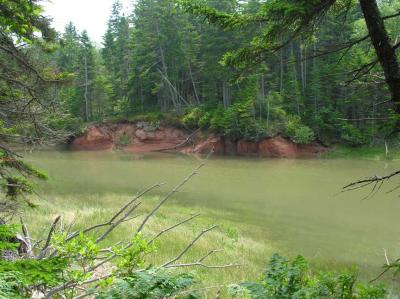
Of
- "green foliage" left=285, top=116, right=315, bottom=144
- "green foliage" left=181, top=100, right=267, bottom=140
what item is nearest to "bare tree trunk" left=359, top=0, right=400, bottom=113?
"green foliage" left=181, top=100, right=267, bottom=140

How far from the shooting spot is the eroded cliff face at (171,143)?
41906mm

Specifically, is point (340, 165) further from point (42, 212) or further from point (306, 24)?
point (306, 24)

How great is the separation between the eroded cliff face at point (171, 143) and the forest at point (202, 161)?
17 cm

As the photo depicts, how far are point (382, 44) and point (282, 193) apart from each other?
18.9 metres

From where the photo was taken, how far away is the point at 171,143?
47.6 metres

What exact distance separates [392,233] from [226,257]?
6.96 meters

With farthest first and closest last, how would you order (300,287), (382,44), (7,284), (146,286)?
1. (382,44)
2. (300,287)
3. (146,286)
4. (7,284)

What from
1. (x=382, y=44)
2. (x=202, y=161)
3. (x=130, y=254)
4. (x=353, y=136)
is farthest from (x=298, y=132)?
(x=130, y=254)

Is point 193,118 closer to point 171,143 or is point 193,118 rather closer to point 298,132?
point 171,143

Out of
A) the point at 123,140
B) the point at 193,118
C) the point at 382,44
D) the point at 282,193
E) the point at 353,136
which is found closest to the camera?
the point at 382,44

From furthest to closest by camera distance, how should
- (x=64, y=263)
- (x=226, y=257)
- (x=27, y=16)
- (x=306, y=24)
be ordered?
(x=226, y=257) → (x=27, y=16) → (x=306, y=24) → (x=64, y=263)

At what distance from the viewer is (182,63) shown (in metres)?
50.3

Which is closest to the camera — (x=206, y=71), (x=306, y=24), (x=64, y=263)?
(x=64, y=263)

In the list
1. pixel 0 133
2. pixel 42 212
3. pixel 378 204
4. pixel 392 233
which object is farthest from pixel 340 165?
pixel 0 133
